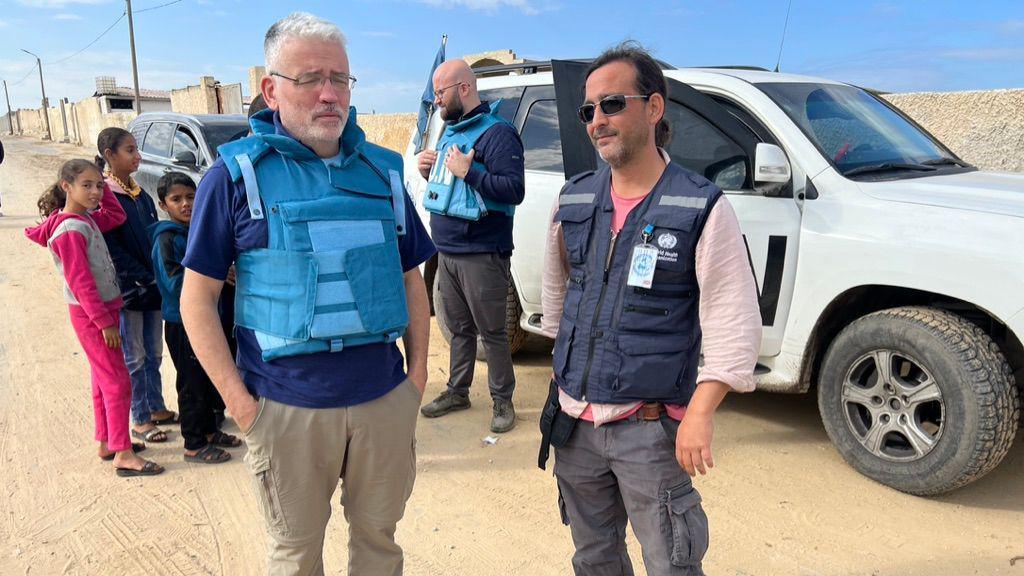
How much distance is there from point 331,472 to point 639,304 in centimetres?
99

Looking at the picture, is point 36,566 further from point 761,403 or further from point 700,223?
point 761,403

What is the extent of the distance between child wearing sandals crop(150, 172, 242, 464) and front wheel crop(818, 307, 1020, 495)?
323 cm

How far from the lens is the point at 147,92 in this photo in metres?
47.3

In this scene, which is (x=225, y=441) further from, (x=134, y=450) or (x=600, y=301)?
(x=600, y=301)

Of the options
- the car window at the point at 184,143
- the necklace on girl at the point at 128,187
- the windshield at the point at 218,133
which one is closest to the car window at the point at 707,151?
the necklace on girl at the point at 128,187

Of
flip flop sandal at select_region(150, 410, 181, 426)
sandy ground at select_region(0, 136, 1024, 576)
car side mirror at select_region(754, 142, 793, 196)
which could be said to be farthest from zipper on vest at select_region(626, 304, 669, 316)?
flip flop sandal at select_region(150, 410, 181, 426)

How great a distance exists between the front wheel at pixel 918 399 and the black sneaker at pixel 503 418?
1.71 metres

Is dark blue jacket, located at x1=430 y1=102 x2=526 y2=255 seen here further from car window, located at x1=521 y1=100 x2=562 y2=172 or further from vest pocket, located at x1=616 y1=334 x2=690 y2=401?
vest pocket, located at x1=616 y1=334 x2=690 y2=401

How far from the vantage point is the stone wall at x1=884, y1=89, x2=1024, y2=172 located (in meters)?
5.88

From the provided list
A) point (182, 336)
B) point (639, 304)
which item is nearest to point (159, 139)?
point (182, 336)

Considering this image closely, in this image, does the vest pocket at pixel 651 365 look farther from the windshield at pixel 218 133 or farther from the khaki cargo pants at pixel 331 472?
the windshield at pixel 218 133

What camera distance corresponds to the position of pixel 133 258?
3729 millimetres

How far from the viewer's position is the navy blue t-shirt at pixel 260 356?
1731mm

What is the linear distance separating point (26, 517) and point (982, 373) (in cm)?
433
